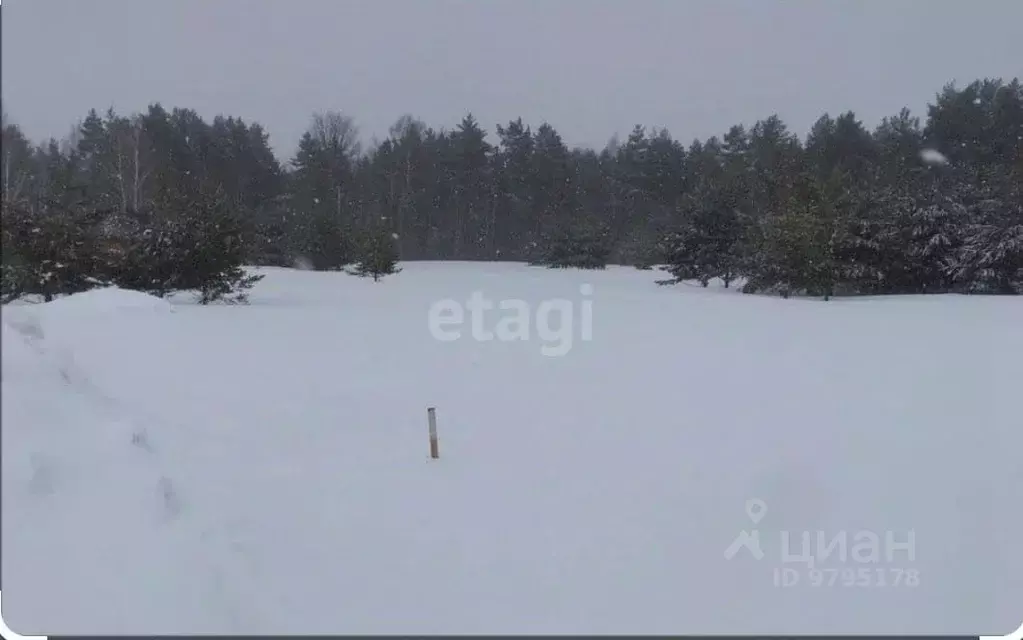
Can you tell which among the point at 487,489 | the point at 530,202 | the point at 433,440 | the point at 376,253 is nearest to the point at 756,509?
the point at 487,489

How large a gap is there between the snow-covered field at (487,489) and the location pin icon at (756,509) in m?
0.02

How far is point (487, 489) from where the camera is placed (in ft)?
18.0

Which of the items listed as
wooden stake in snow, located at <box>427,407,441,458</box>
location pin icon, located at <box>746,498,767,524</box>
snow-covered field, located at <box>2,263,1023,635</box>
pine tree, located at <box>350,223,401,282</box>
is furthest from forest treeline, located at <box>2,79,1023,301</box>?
location pin icon, located at <box>746,498,767,524</box>

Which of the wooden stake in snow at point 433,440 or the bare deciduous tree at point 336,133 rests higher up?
the bare deciduous tree at point 336,133

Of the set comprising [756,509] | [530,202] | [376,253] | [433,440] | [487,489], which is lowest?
[756,509]

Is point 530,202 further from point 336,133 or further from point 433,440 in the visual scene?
point 433,440

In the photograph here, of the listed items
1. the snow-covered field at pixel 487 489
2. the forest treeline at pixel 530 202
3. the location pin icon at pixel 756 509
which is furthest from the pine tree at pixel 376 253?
the location pin icon at pixel 756 509

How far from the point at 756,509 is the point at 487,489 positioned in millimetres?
2138

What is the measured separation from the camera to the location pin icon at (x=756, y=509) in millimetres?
5012

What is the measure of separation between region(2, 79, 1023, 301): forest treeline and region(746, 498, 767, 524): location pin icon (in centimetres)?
511

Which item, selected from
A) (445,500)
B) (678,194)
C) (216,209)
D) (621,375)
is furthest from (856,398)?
(678,194)

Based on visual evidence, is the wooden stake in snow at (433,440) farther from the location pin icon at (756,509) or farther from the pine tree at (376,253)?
the pine tree at (376,253)

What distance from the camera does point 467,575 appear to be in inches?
163

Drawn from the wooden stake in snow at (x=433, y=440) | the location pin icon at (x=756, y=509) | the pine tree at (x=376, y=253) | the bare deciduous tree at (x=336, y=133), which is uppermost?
the bare deciduous tree at (x=336, y=133)
